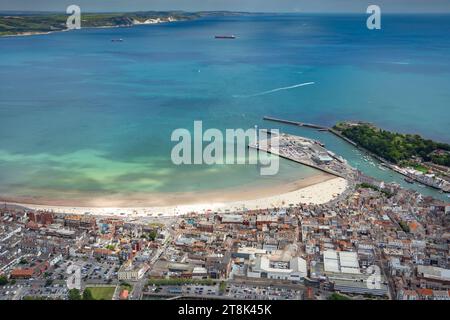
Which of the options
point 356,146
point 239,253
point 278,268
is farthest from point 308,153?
point 278,268

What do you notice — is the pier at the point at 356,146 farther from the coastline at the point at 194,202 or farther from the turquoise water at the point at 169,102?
the coastline at the point at 194,202

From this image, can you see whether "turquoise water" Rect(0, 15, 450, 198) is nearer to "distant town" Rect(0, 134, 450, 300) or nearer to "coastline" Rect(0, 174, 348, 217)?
"coastline" Rect(0, 174, 348, 217)

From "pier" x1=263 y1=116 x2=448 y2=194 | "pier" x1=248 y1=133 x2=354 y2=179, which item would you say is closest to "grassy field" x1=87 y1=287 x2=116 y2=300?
"pier" x1=248 y1=133 x2=354 y2=179

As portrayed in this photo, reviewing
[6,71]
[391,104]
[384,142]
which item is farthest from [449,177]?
[6,71]

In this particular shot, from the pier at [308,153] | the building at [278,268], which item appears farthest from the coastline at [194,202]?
the building at [278,268]
